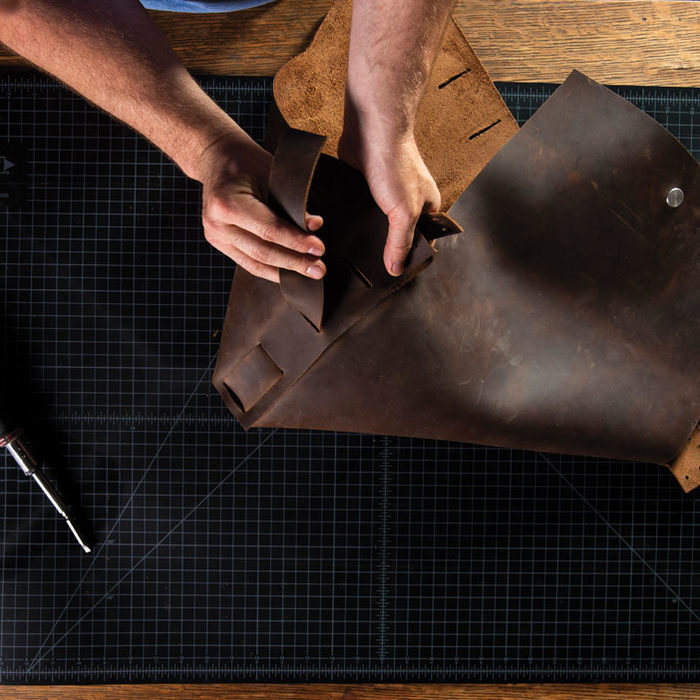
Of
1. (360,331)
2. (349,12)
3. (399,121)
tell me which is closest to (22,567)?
(360,331)

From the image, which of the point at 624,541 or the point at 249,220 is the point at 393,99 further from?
the point at 624,541

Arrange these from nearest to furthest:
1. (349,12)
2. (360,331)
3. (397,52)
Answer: (397,52) → (360,331) → (349,12)

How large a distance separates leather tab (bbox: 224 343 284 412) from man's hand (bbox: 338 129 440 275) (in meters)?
0.24

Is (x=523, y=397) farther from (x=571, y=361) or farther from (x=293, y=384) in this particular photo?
(x=293, y=384)

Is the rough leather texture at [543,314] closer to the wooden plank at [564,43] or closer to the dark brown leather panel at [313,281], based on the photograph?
the dark brown leather panel at [313,281]

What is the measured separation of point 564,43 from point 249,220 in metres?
0.79

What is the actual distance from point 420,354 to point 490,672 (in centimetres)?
67

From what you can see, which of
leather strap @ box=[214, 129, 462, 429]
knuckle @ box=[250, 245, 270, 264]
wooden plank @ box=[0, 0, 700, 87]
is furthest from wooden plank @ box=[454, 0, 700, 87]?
knuckle @ box=[250, 245, 270, 264]

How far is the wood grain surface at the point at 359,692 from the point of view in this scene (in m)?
1.03

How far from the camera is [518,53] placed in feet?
3.44

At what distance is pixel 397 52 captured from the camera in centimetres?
70

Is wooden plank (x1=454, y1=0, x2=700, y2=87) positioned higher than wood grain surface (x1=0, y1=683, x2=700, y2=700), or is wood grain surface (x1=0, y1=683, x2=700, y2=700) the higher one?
wooden plank (x1=454, y1=0, x2=700, y2=87)

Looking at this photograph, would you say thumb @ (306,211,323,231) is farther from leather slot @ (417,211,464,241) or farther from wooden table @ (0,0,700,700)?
wooden table @ (0,0,700,700)

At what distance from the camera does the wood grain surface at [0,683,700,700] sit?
1.03 metres
